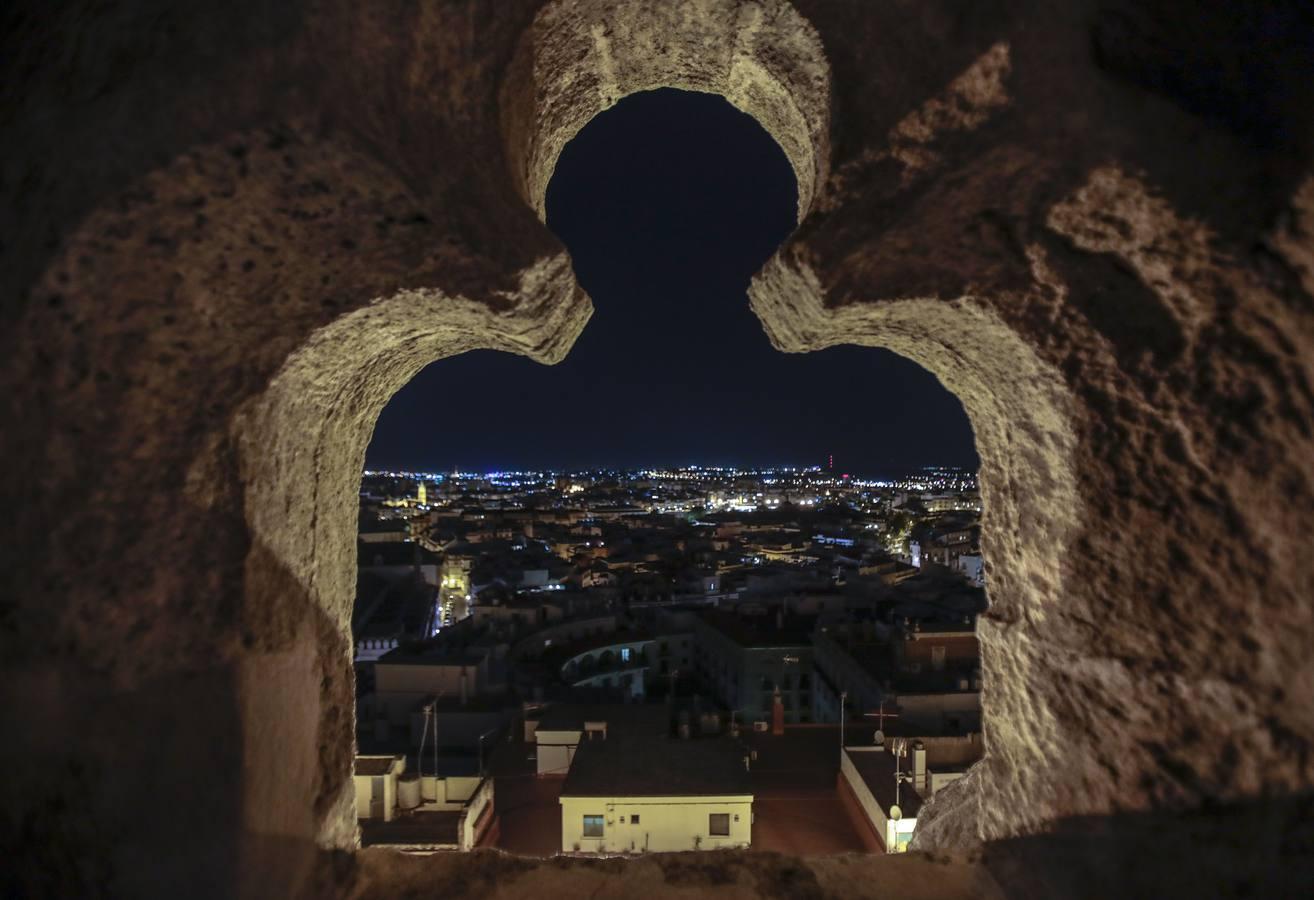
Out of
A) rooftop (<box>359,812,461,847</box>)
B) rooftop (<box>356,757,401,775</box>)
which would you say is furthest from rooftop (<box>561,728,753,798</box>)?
rooftop (<box>356,757,401,775</box>)

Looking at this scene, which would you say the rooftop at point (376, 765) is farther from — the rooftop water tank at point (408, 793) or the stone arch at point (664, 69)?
the stone arch at point (664, 69)

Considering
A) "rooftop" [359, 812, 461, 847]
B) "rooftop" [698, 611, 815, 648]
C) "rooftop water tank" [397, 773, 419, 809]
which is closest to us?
"rooftop" [359, 812, 461, 847]

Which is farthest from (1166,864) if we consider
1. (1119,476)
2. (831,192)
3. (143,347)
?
(143,347)

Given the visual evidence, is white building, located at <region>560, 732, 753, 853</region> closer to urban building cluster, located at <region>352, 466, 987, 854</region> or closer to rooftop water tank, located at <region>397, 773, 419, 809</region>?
urban building cluster, located at <region>352, 466, 987, 854</region>

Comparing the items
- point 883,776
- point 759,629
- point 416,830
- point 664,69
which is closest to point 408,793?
point 416,830

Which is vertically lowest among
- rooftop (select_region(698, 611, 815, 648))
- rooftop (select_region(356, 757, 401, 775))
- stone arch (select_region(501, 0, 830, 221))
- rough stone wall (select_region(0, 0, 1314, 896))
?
rooftop (select_region(698, 611, 815, 648))

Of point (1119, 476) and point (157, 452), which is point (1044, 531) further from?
point (157, 452)

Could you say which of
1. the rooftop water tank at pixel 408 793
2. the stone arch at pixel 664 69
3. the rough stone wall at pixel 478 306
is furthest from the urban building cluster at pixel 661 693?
the stone arch at pixel 664 69
